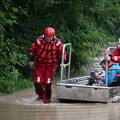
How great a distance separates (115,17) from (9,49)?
448 centimetres

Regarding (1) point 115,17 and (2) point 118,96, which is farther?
(1) point 115,17

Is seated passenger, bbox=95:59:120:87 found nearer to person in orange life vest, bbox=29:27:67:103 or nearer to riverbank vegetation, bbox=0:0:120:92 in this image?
person in orange life vest, bbox=29:27:67:103

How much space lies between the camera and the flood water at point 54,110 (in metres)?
9.30

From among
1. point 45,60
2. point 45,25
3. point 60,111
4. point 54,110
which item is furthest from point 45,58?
point 45,25

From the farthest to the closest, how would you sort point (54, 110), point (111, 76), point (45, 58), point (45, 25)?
1. point (45, 25)
2. point (111, 76)
3. point (45, 58)
4. point (54, 110)

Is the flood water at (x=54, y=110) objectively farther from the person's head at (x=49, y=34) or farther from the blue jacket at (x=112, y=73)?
the person's head at (x=49, y=34)

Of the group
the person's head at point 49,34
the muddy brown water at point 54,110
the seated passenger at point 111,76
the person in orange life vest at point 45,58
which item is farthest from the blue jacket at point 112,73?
the person's head at point 49,34

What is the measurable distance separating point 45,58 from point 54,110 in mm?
1456

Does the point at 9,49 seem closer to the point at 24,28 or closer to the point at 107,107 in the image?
the point at 24,28

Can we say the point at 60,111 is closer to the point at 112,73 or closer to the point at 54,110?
the point at 54,110

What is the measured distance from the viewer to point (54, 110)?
998 cm

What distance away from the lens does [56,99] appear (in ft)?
→ 37.6

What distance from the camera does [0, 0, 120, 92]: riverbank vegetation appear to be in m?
13.4

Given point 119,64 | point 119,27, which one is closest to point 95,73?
point 119,64
